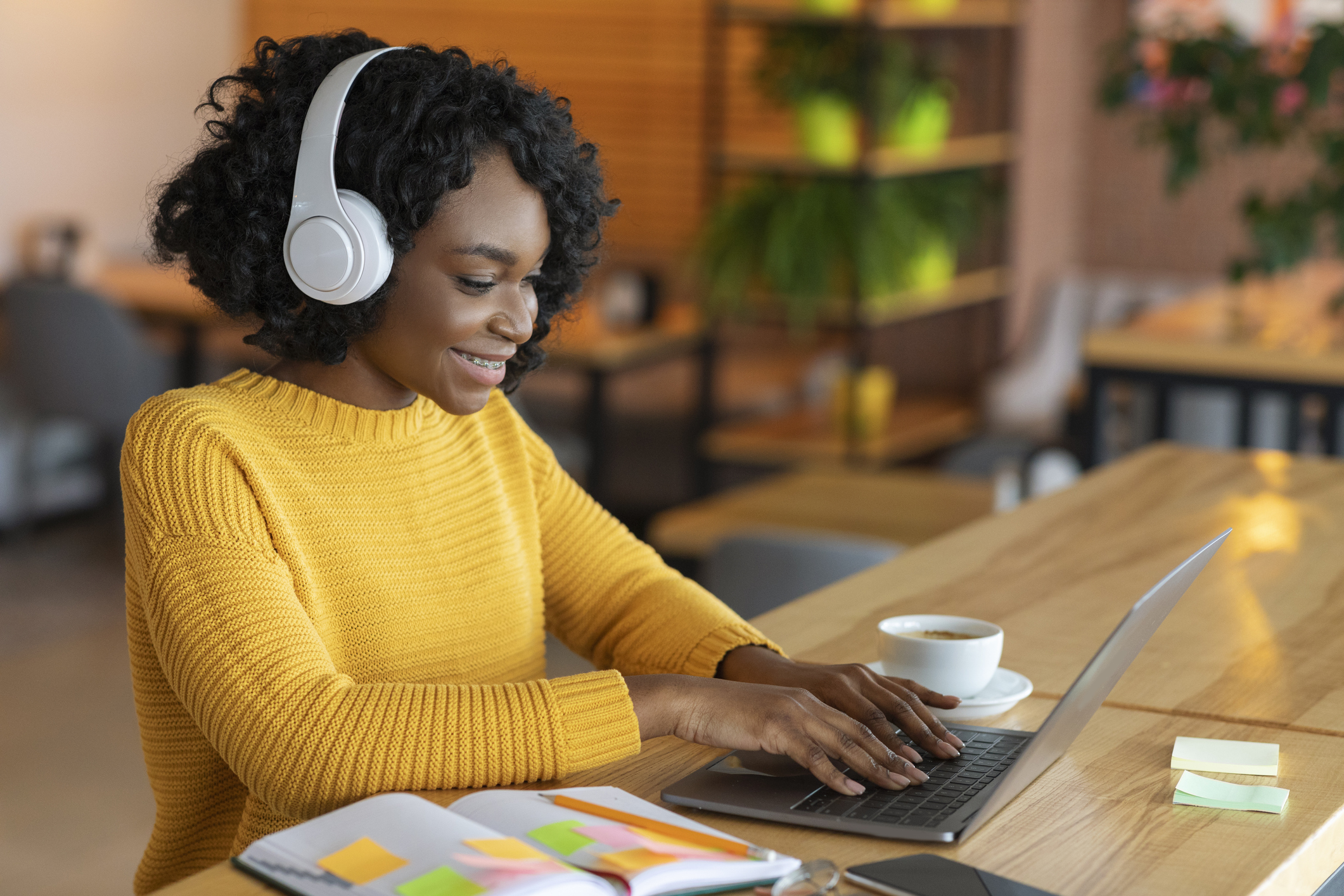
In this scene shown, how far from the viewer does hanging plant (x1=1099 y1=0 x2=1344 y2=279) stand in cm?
306

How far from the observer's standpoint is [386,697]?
1076 mm

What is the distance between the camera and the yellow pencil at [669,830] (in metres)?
0.91

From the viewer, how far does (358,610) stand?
4.09 feet

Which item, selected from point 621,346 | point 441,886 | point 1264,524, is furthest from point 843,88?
point 441,886

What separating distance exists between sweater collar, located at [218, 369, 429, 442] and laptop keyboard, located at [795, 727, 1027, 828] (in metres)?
0.50

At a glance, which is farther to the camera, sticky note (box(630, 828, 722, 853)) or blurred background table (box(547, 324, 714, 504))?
blurred background table (box(547, 324, 714, 504))

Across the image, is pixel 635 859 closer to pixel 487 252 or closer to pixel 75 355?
pixel 487 252

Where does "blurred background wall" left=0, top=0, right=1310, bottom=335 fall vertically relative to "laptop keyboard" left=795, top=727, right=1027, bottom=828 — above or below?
above

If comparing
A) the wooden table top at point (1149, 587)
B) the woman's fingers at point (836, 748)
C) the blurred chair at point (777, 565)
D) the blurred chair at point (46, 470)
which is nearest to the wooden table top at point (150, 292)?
the blurred chair at point (46, 470)

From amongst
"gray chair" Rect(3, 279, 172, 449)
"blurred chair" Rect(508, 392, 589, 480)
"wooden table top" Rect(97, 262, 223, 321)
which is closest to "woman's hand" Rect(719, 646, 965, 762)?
"blurred chair" Rect(508, 392, 589, 480)

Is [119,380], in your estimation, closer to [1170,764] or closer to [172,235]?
[172,235]

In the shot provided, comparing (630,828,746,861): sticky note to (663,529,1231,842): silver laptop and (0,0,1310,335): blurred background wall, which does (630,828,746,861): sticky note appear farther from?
(0,0,1310,335): blurred background wall

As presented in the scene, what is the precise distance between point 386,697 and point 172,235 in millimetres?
480

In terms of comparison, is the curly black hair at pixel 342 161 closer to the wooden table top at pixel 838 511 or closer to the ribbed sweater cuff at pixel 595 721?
the ribbed sweater cuff at pixel 595 721
